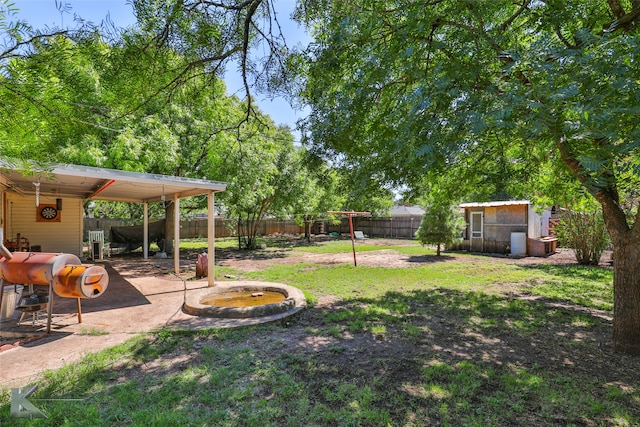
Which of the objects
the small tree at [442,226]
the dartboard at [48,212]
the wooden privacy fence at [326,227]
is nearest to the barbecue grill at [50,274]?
the dartboard at [48,212]

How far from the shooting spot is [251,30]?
322 cm

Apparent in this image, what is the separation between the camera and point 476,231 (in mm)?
14867

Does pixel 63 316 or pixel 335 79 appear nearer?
pixel 335 79

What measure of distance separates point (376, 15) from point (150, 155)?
7.42m

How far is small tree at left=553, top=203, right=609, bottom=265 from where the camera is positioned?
9938 millimetres

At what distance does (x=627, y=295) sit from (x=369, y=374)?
3049 millimetres

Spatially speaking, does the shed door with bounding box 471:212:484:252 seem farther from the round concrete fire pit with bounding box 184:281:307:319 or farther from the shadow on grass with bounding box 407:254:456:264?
the round concrete fire pit with bounding box 184:281:307:319

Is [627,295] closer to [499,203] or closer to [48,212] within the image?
[499,203]

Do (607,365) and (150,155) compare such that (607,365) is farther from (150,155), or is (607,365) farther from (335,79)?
(150,155)

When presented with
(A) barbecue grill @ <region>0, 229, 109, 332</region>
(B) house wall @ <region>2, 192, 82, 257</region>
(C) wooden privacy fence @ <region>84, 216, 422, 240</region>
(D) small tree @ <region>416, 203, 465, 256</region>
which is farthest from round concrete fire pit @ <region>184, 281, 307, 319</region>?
(C) wooden privacy fence @ <region>84, 216, 422, 240</region>

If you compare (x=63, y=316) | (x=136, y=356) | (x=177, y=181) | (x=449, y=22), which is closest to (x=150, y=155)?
(x=177, y=181)

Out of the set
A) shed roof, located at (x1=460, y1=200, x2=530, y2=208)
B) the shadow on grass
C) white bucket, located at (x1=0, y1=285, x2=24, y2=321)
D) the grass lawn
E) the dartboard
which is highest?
shed roof, located at (x1=460, y1=200, x2=530, y2=208)

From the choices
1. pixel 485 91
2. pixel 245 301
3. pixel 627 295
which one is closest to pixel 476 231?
pixel 627 295

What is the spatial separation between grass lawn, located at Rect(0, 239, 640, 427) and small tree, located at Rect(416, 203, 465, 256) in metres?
6.85
